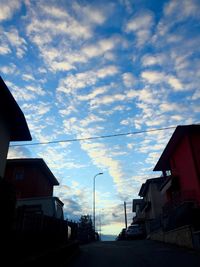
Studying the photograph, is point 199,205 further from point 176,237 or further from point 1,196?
point 1,196

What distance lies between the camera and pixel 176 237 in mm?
18031

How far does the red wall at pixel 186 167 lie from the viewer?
66.7ft

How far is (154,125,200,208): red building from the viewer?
800 inches

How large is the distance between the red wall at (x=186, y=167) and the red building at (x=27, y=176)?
15.7m

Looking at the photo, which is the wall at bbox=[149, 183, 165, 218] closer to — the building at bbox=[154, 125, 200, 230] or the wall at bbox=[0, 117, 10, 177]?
the building at bbox=[154, 125, 200, 230]

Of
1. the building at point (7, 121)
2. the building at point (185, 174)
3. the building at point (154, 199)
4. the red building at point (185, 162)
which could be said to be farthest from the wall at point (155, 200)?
the building at point (7, 121)

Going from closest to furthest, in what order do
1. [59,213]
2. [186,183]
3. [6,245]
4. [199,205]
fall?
[6,245] → [59,213] → [199,205] → [186,183]

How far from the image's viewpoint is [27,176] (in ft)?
99.6

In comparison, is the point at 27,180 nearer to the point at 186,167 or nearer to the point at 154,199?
the point at 186,167

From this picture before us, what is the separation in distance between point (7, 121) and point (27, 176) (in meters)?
19.0

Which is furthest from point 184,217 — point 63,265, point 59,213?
point 63,265

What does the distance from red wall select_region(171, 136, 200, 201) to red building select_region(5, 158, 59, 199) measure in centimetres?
1568

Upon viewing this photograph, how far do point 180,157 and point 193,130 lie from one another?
361cm

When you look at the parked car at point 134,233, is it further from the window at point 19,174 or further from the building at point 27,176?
the window at point 19,174
